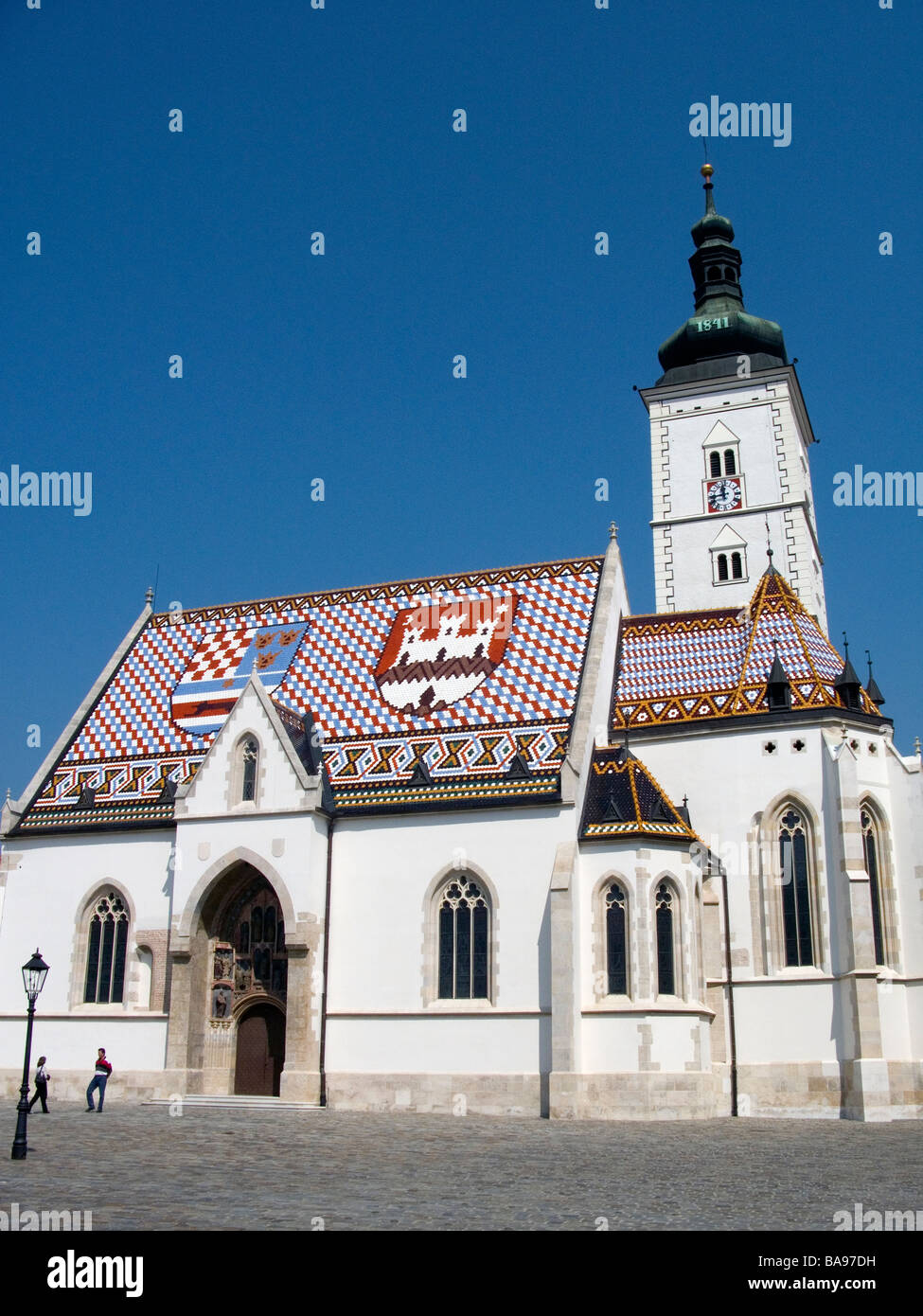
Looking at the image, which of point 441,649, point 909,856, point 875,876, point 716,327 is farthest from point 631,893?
point 716,327

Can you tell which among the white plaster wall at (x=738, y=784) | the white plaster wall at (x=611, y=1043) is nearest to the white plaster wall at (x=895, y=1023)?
the white plaster wall at (x=738, y=784)

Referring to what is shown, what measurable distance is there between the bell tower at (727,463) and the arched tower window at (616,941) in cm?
1882

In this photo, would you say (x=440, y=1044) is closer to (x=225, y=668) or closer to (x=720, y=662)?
(x=720, y=662)

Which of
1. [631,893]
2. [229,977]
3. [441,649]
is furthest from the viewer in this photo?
[441,649]

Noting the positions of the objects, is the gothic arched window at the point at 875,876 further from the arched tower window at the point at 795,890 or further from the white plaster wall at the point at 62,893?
the white plaster wall at the point at 62,893

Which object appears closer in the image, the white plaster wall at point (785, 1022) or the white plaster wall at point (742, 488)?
the white plaster wall at point (785, 1022)

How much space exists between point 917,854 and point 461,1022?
1203 centimetres

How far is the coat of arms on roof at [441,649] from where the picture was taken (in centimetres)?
3406

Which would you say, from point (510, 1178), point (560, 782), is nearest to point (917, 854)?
point (560, 782)

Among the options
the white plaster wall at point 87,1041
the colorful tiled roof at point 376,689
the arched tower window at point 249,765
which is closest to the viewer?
the white plaster wall at point 87,1041

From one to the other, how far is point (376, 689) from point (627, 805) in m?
8.81

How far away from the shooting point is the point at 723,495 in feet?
155

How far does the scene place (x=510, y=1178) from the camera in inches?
593

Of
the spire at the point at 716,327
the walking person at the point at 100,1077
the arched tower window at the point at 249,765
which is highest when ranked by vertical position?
the spire at the point at 716,327
